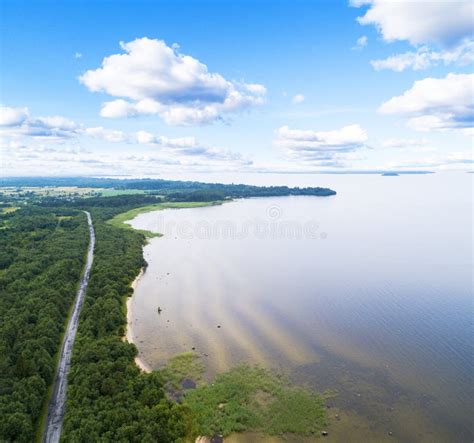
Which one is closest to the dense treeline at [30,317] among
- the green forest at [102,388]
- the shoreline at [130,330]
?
the green forest at [102,388]

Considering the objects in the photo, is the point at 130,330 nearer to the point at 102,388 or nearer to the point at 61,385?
the point at 61,385

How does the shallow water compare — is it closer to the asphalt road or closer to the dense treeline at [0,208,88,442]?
the asphalt road

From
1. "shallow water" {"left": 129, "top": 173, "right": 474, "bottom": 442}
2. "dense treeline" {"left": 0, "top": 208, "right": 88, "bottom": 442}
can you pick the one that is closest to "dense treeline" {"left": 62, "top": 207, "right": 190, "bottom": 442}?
"dense treeline" {"left": 0, "top": 208, "right": 88, "bottom": 442}

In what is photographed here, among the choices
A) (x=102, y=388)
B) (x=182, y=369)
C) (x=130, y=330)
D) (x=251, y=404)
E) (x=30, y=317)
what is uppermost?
(x=30, y=317)

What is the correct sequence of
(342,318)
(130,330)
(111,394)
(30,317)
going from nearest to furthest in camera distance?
1. (111,394)
2. (30,317)
3. (130,330)
4. (342,318)

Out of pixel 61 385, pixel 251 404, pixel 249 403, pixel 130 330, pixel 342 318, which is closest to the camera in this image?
pixel 251 404

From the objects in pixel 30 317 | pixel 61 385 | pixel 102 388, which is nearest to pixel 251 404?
pixel 102 388
